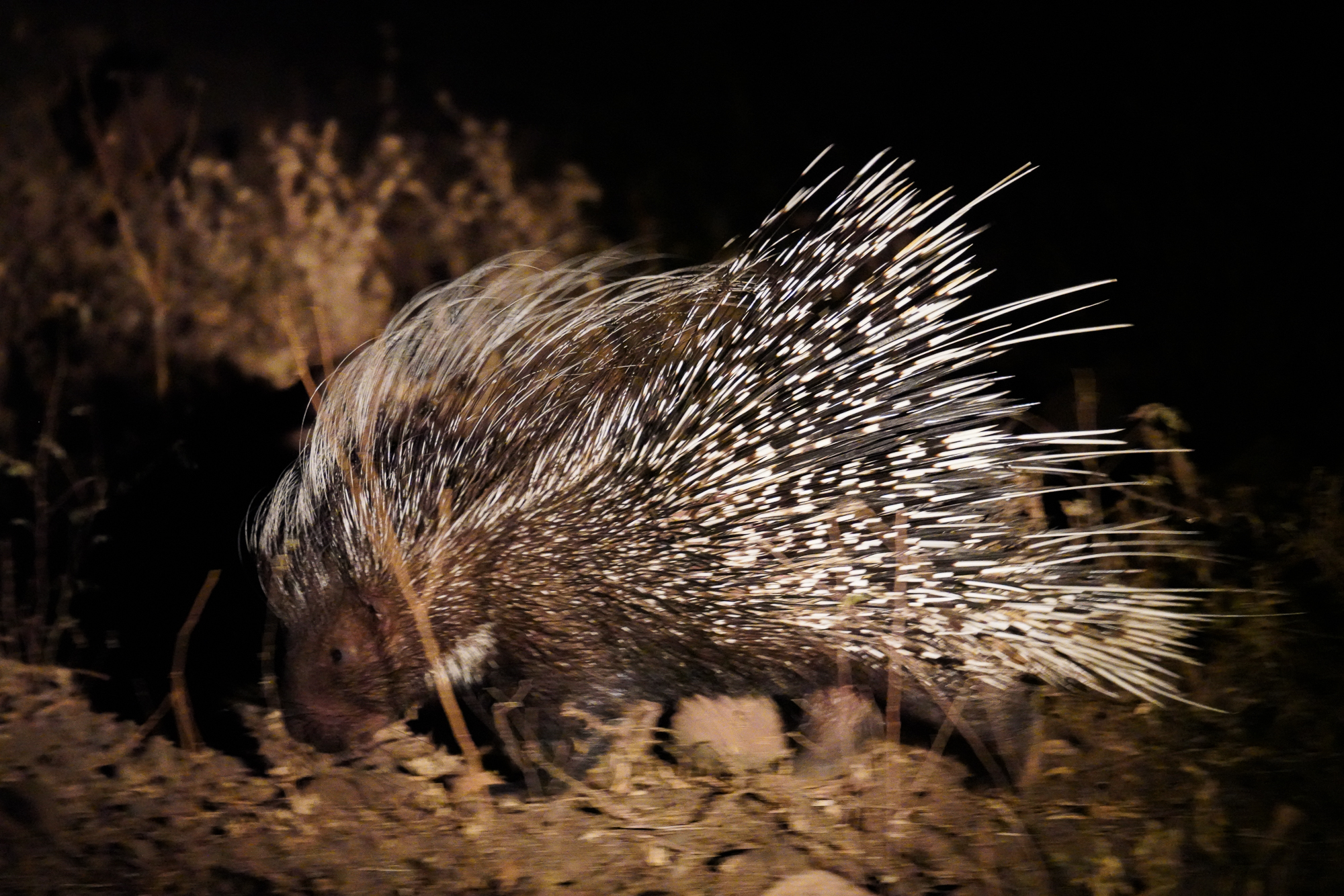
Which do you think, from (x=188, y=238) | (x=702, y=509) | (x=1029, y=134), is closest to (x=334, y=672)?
(x=702, y=509)

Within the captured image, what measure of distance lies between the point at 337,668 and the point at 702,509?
899mm

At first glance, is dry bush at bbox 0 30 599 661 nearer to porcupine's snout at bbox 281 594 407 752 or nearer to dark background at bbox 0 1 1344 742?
dark background at bbox 0 1 1344 742

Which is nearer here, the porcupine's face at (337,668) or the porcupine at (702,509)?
the porcupine at (702,509)

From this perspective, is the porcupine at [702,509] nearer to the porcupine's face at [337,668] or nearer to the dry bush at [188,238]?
the porcupine's face at [337,668]

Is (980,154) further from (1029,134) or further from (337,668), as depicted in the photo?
(337,668)

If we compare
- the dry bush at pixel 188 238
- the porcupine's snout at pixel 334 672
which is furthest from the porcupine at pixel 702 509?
the dry bush at pixel 188 238

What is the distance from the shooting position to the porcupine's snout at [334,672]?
2420 mm

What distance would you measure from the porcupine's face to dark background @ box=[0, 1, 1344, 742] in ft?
1.13

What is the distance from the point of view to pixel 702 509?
2.14 m

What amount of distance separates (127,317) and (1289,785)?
144 inches

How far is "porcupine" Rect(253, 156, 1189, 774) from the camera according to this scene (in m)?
2.06

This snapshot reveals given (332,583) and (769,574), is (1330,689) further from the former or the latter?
(332,583)

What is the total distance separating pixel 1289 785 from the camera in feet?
7.07

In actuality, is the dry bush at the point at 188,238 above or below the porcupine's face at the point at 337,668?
above
